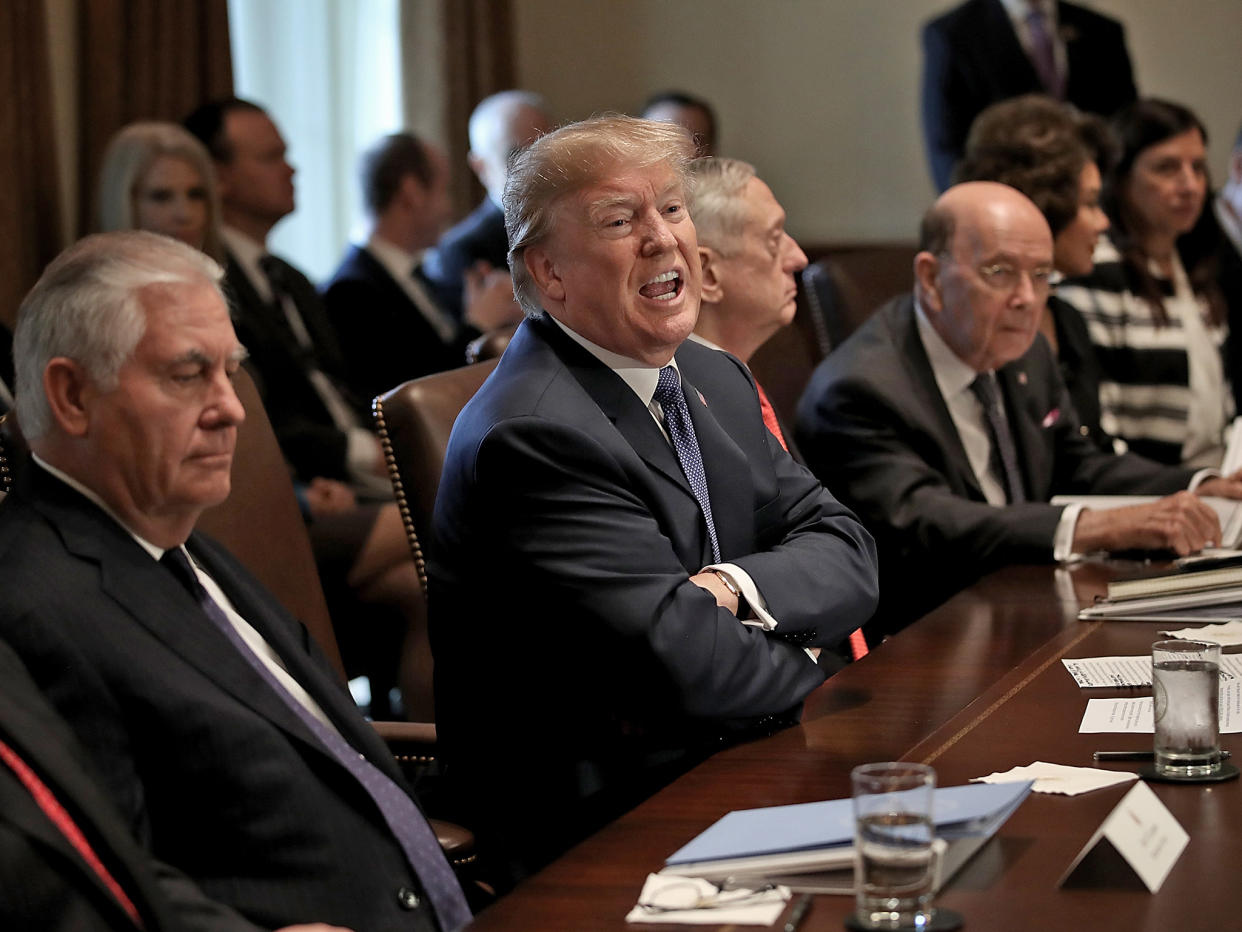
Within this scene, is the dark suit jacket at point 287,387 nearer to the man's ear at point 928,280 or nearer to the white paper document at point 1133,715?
the man's ear at point 928,280

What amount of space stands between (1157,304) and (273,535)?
2.90 metres

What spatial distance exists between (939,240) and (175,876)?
7.45ft

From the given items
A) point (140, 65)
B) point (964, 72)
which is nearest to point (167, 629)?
point (140, 65)

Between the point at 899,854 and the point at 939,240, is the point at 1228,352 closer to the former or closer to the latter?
the point at 939,240

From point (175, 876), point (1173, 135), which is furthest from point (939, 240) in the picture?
point (175, 876)

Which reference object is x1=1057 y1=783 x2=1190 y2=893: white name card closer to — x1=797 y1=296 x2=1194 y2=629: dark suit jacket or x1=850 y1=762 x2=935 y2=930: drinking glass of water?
x1=850 y1=762 x2=935 y2=930: drinking glass of water

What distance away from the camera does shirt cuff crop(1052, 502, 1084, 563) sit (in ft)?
9.14

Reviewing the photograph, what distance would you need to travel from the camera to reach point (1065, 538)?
279 cm

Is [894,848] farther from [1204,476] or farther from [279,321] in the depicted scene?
[279,321]

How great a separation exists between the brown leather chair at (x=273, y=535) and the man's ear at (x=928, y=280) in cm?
149

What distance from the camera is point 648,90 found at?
7.45 meters

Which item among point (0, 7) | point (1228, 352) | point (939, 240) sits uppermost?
point (0, 7)

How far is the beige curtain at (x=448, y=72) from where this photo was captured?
6207 millimetres

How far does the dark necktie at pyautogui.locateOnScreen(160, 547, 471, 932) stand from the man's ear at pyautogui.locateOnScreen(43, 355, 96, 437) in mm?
153
